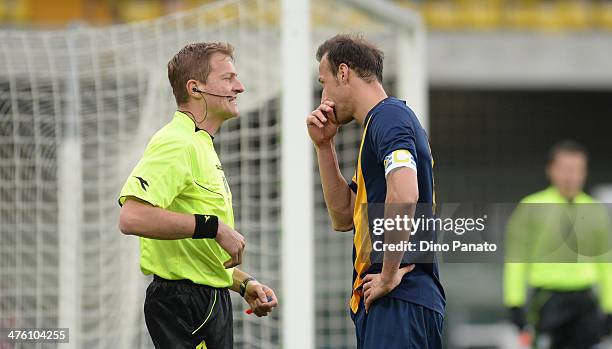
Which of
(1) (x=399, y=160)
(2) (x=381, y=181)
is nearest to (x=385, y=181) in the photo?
(2) (x=381, y=181)

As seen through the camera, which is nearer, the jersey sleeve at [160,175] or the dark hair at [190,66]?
the jersey sleeve at [160,175]

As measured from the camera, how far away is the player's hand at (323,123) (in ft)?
12.9

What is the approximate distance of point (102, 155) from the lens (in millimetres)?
6812

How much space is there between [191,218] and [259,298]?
55 cm

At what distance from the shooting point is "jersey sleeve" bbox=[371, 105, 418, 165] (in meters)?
3.57

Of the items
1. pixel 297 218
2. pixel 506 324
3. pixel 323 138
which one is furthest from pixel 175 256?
pixel 506 324

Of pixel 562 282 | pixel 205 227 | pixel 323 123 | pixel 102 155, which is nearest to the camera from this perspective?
pixel 205 227

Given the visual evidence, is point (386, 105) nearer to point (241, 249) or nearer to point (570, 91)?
point (241, 249)

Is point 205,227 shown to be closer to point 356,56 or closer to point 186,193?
point 186,193

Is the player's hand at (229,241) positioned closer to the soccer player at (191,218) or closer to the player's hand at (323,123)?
the soccer player at (191,218)

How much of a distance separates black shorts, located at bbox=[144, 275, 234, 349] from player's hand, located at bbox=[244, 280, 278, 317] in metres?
0.22

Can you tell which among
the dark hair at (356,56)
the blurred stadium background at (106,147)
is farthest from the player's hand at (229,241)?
the blurred stadium background at (106,147)

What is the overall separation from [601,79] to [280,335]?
887 centimetres

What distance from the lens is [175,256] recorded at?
3822 mm
